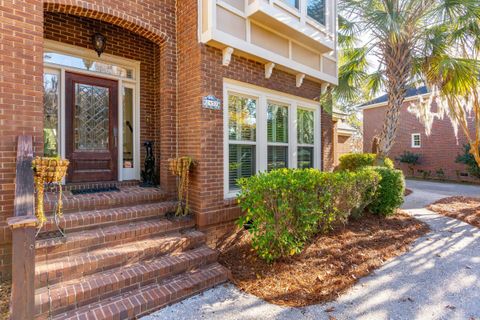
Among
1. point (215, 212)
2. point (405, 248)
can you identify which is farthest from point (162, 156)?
point (405, 248)

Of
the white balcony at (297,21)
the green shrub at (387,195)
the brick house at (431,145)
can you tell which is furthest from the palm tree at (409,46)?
the brick house at (431,145)

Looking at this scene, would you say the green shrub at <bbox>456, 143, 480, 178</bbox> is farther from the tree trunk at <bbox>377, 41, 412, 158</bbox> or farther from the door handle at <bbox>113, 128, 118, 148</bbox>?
the door handle at <bbox>113, 128, 118, 148</bbox>

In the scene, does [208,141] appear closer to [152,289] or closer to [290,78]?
[152,289]

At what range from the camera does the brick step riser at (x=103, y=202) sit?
3.87 meters

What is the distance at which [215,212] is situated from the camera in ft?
15.3

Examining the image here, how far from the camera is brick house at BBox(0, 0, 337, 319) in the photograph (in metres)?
3.31

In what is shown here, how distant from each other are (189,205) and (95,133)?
7.87 ft

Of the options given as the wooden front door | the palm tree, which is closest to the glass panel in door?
the wooden front door

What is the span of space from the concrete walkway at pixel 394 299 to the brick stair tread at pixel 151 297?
0.09 meters

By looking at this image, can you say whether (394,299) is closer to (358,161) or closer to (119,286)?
(119,286)

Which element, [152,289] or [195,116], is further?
[195,116]

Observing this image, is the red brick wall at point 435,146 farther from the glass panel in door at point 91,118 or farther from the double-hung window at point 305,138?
the glass panel in door at point 91,118

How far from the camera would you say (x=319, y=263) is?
160 inches

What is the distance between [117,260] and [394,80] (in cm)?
824
